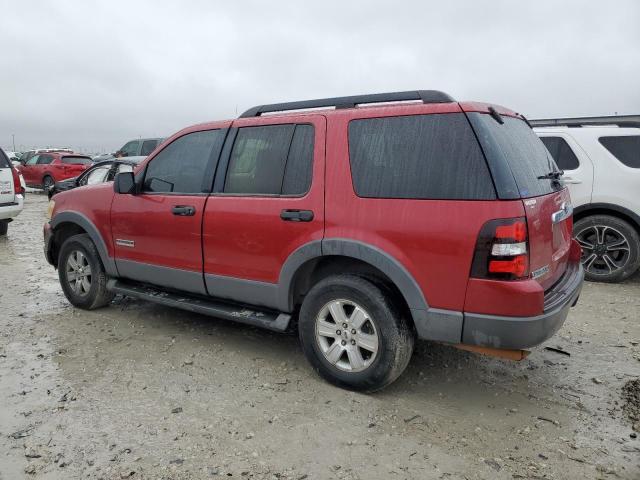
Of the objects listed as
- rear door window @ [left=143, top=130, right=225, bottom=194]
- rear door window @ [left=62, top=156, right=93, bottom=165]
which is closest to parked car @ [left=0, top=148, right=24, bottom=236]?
rear door window @ [left=143, top=130, right=225, bottom=194]

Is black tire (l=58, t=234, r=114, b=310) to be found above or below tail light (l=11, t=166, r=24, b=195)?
below

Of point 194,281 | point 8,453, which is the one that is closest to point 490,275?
point 194,281

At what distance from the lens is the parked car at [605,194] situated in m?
5.98

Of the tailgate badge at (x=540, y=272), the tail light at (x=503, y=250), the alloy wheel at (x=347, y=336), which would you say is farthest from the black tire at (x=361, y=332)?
the tailgate badge at (x=540, y=272)

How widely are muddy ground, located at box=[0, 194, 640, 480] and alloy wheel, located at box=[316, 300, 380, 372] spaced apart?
235 millimetres

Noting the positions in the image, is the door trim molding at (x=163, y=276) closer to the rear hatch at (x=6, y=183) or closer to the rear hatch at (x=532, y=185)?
the rear hatch at (x=532, y=185)

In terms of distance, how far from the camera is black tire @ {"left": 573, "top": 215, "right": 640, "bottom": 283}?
5996mm

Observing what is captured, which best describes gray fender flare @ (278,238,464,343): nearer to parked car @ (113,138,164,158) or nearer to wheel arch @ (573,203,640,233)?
wheel arch @ (573,203,640,233)

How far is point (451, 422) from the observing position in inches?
118

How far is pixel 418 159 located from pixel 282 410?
1.77 meters

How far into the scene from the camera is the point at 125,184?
14.1 ft

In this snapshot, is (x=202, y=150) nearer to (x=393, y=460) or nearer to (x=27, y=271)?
(x=393, y=460)

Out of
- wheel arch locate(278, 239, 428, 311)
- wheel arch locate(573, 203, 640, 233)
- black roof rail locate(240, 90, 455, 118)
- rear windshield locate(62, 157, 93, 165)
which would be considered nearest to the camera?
wheel arch locate(278, 239, 428, 311)

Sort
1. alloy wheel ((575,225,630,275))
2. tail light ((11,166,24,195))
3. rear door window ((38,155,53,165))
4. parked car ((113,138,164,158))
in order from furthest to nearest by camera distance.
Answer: rear door window ((38,155,53,165)), parked car ((113,138,164,158)), tail light ((11,166,24,195)), alloy wheel ((575,225,630,275))
